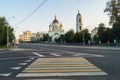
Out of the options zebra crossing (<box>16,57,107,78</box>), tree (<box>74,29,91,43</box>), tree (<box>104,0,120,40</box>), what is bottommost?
zebra crossing (<box>16,57,107,78</box>)

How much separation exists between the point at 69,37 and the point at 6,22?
78.7 meters

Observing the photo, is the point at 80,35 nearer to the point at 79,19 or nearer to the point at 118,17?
the point at 79,19

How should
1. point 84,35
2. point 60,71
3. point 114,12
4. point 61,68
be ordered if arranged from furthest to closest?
1. point 84,35
2. point 114,12
3. point 61,68
4. point 60,71

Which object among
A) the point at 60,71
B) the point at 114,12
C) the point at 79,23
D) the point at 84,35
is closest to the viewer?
the point at 60,71

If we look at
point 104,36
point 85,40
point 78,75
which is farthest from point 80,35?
point 78,75

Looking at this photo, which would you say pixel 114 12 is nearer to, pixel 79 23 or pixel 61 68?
pixel 79 23

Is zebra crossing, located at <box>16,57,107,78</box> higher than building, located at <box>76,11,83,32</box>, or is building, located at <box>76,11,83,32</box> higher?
building, located at <box>76,11,83,32</box>

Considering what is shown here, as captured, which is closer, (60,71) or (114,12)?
(60,71)

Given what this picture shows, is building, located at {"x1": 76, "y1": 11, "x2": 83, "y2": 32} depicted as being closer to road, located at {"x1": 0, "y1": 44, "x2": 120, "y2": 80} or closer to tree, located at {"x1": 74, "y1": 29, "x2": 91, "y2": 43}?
tree, located at {"x1": 74, "y1": 29, "x2": 91, "y2": 43}

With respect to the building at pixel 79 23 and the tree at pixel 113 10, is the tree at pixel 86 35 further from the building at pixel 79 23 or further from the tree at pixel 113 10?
the tree at pixel 113 10

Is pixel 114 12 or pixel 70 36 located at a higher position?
pixel 114 12

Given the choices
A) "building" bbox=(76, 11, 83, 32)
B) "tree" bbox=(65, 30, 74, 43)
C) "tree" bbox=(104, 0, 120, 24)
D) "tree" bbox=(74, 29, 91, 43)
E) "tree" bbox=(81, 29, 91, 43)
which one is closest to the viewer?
"tree" bbox=(104, 0, 120, 24)

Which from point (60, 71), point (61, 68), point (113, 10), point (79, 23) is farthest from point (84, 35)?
point (60, 71)

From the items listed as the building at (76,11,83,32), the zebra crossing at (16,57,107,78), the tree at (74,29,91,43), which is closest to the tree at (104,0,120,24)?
the tree at (74,29,91,43)
